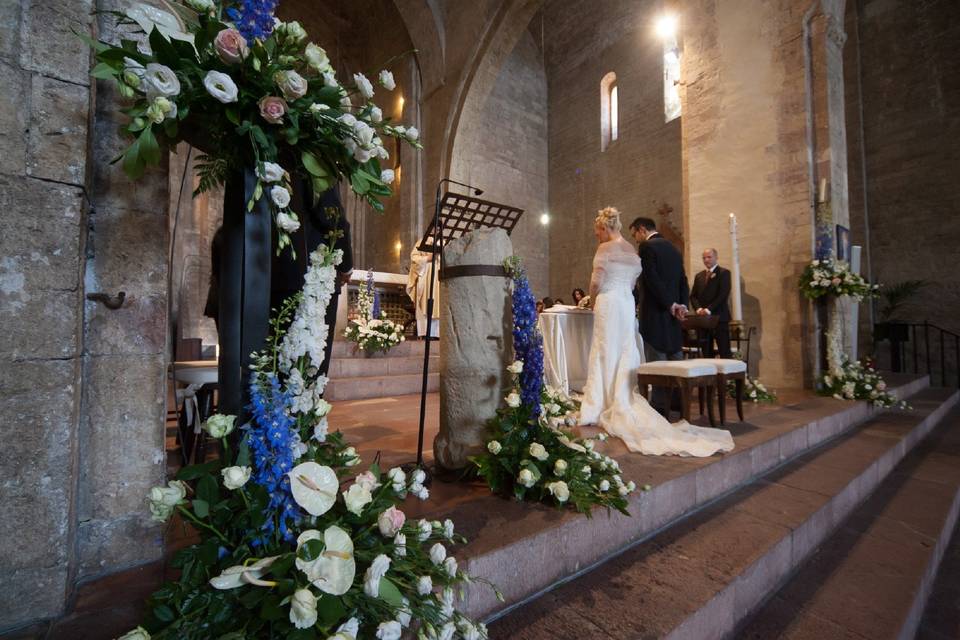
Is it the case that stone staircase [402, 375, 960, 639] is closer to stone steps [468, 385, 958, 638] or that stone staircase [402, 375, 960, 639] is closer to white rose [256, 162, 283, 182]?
stone steps [468, 385, 958, 638]

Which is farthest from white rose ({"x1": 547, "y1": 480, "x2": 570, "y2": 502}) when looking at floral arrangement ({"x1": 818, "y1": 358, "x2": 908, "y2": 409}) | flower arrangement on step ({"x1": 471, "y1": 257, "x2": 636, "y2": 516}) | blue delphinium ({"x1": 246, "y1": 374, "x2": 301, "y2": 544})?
floral arrangement ({"x1": 818, "y1": 358, "x2": 908, "y2": 409})

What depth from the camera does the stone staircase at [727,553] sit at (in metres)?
1.49

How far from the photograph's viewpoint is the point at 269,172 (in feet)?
3.54

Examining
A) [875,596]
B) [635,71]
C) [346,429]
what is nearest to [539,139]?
[635,71]

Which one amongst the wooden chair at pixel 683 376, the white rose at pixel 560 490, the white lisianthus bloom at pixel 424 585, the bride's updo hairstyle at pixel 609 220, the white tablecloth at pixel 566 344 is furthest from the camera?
the white tablecloth at pixel 566 344

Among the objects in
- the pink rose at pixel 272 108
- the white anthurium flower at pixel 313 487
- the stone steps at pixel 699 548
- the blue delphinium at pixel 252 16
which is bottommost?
the stone steps at pixel 699 548

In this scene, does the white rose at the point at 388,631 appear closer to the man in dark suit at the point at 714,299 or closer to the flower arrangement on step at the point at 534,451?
the flower arrangement on step at the point at 534,451

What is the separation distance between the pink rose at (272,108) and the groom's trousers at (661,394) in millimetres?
3565

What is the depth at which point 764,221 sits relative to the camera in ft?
19.6

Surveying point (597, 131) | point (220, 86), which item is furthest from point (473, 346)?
A: point (597, 131)

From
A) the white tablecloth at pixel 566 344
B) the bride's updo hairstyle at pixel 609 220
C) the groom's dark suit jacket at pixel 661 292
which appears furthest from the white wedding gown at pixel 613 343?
the white tablecloth at pixel 566 344

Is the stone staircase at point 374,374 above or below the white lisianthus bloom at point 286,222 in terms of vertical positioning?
below

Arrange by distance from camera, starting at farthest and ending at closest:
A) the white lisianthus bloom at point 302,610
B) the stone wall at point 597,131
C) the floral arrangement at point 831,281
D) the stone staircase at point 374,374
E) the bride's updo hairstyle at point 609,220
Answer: the stone wall at point 597,131, the floral arrangement at point 831,281, the stone staircase at point 374,374, the bride's updo hairstyle at point 609,220, the white lisianthus bloom at point 302,610

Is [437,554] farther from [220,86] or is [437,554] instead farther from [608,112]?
[608,112]
